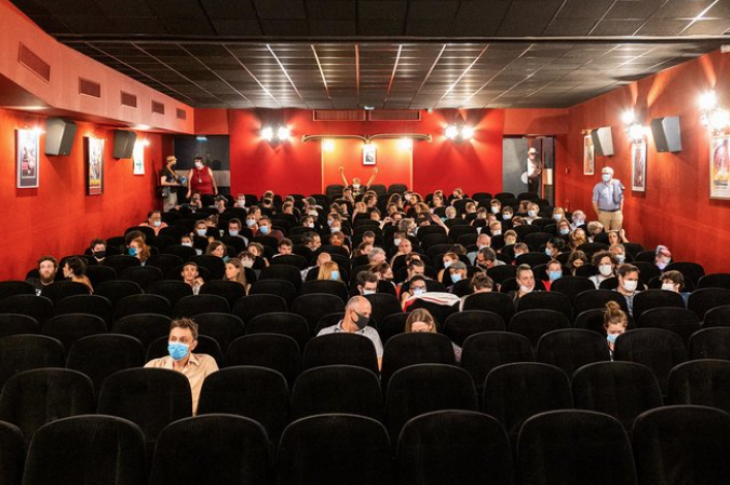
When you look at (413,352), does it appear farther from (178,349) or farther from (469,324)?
(178,349)

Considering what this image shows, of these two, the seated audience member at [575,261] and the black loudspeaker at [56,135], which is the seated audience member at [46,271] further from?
the seated audience member at [575,261]

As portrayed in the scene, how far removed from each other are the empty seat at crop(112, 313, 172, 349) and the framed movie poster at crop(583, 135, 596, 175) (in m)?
14.4

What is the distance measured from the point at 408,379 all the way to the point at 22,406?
2.45 m

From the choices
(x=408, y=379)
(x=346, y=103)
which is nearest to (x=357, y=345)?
(x=408, y=379)

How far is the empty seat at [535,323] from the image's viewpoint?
6867mm

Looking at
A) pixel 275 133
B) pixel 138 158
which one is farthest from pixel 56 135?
pixel 275 133

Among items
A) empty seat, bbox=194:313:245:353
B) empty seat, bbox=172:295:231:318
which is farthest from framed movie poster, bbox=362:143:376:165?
empty seat, bbox=194:313:245:353

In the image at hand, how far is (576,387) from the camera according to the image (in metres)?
4.96

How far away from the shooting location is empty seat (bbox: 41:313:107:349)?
6.68 meters

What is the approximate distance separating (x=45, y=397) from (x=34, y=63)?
19.9ft

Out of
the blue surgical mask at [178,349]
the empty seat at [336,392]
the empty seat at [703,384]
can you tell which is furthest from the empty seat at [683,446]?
the blue surgical mask at [178,349]

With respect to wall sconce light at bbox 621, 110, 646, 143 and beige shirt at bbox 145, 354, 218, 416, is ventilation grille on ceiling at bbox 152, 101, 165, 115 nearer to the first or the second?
wall sconce light at bbox 621, 110, 646, 143

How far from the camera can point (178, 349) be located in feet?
18.2

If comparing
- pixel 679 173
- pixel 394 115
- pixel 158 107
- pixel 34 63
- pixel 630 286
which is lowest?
pixel 630 286
